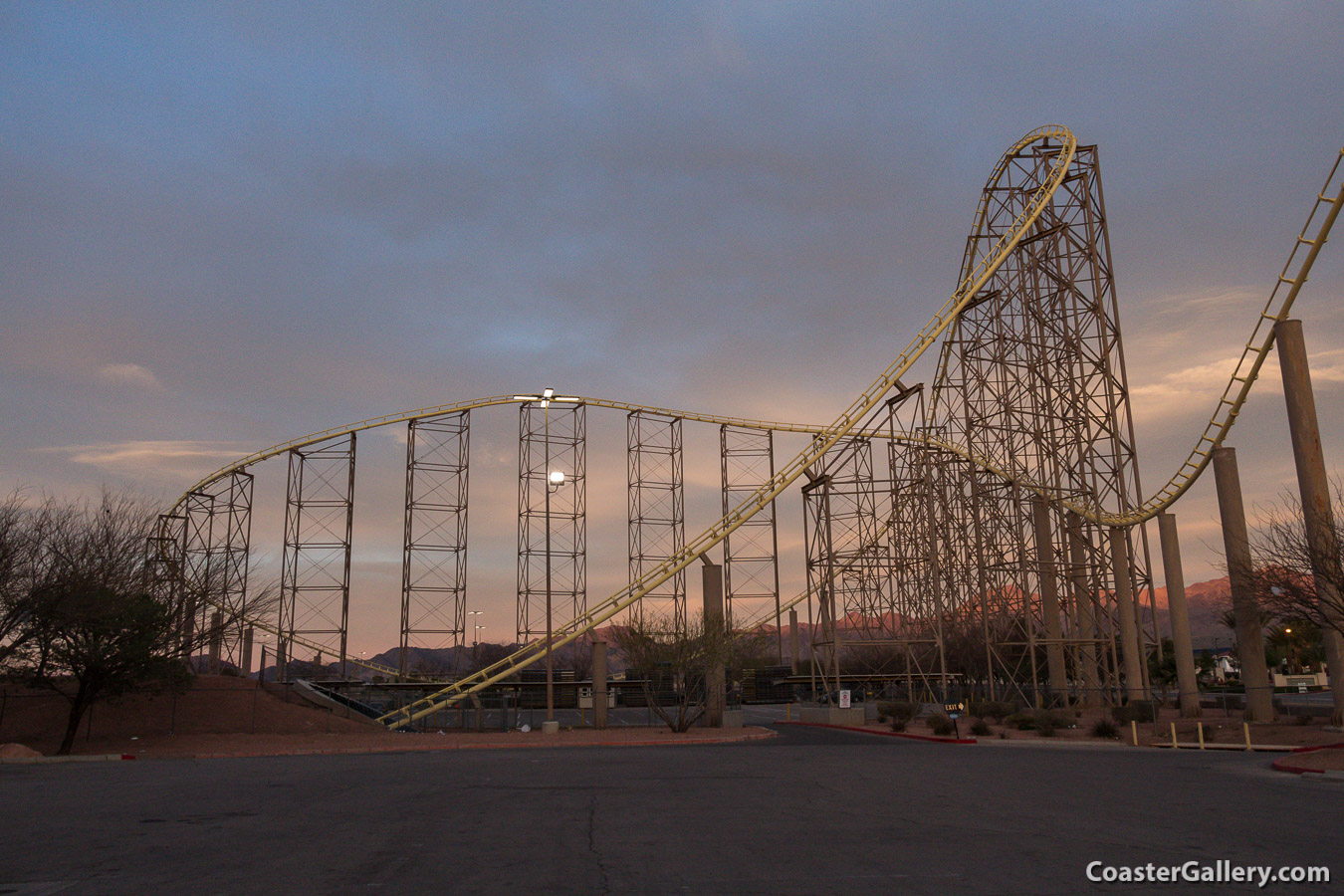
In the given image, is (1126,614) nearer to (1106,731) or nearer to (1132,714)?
(1132,714)

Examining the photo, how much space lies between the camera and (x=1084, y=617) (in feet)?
110

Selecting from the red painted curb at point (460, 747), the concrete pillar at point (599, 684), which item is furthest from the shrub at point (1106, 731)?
the concrete pillar at point (599, 684)

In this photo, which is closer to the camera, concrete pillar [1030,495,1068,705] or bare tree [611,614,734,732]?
bare tree [611,614,734,732]

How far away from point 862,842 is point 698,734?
21.0 meters

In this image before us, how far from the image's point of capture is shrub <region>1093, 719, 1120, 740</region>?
76.7ft

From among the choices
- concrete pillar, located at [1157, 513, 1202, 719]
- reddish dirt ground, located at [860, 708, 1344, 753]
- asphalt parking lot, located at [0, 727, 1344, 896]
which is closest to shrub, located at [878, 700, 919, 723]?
reddish dirt ground, located at [860, 708, 1344, 753]

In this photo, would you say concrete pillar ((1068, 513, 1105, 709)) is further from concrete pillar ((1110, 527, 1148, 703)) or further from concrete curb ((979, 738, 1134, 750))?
concrete curb ((979, 738, 1134, 750))

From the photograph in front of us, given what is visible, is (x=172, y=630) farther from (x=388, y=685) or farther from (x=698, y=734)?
(x=698, y=734)

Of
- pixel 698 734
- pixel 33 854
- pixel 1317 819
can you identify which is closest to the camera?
pixel 33 854

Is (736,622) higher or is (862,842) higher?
(736,622)

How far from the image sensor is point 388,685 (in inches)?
1564

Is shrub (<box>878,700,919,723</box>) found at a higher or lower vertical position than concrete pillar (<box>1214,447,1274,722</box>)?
lower

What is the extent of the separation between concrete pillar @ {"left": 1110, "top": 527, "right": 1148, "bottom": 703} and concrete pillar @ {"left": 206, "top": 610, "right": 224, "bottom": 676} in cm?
2953

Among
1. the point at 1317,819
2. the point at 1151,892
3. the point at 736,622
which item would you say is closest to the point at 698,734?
the point at 736,622
